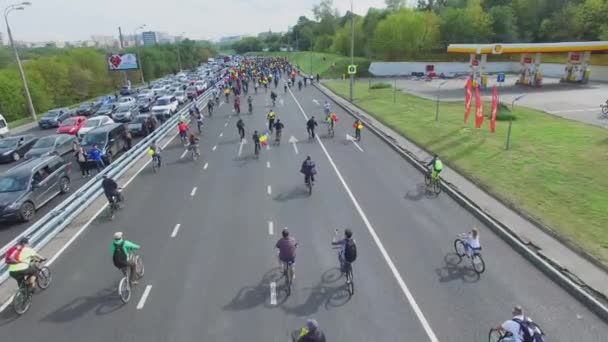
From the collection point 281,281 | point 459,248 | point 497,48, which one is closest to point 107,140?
point 281,281

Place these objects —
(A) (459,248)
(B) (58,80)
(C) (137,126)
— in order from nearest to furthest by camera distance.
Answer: (A) (459,248) → (C) (137,126) → (B) (58,80)

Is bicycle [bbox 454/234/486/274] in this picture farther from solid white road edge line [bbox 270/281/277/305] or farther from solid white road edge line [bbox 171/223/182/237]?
solid white road edge line [bbox 171/223/182/237]

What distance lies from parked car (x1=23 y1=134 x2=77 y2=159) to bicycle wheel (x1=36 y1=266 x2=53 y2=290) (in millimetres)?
14319

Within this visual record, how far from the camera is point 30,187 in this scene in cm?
1566

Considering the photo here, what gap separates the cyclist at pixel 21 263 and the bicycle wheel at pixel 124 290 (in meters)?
2.10

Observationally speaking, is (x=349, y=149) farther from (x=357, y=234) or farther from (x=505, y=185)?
(x=357, y=234)

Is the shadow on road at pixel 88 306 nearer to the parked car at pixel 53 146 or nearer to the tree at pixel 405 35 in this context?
the parked car at pixel 53 146

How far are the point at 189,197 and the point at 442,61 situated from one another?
66558mm

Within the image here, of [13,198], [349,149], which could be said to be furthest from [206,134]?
[13,198]

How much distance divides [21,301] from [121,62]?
195 ft

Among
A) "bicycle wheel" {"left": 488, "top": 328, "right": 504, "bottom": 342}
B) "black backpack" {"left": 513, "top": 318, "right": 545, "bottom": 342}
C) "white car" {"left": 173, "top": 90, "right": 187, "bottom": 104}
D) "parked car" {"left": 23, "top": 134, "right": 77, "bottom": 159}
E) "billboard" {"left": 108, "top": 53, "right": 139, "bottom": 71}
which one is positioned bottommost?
"white car" {"left": 173, "top": 90, "right": 187, "bottom": 104}

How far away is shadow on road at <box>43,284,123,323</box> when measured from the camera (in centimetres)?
941

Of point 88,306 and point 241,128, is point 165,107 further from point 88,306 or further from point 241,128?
point 88,306

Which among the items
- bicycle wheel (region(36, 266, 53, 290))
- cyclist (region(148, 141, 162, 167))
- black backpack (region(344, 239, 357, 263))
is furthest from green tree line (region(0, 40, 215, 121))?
black backpack (region(344, 239, 357, 263))
